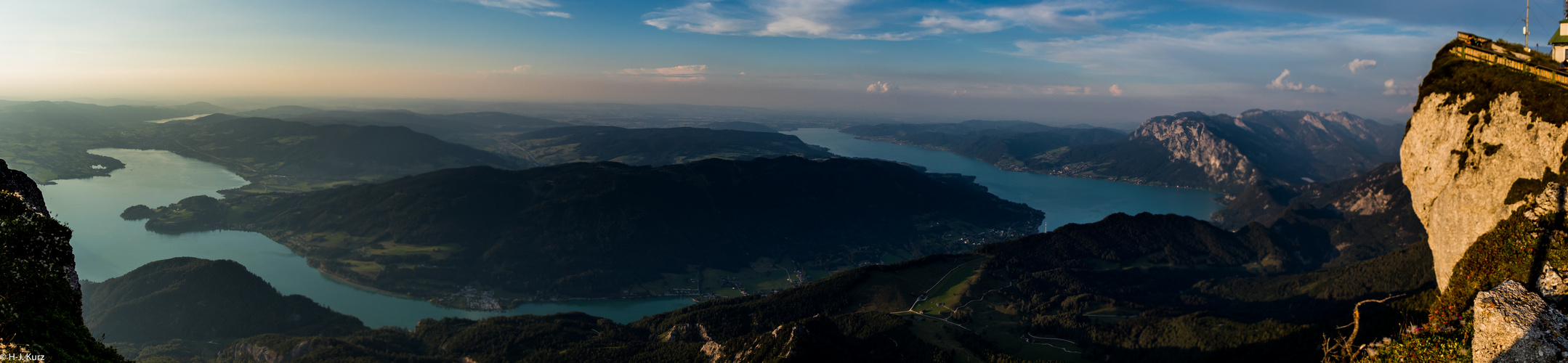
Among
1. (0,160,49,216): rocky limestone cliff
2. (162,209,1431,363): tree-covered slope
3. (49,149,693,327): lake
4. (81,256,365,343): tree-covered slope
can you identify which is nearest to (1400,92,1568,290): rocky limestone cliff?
(162,209,1431,363): tree-covered slope

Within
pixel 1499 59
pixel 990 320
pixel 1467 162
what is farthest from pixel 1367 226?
pixel 1467 162

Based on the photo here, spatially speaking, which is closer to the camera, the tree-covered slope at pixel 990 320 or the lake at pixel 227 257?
the tree-covered slope at pixel 990 320

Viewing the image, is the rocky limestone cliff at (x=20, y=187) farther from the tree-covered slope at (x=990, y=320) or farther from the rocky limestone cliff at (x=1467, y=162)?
the rocky limestone cliff at (x=1467, y=162)

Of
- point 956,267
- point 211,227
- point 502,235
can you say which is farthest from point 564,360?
point 211,227

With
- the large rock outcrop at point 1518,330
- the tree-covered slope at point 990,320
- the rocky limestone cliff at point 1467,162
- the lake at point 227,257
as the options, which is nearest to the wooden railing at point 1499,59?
the rocky limestone cliff at point 1467,162

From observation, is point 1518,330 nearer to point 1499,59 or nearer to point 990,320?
point 1499,59

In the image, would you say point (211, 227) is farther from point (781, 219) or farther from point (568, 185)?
point (781, 219)
